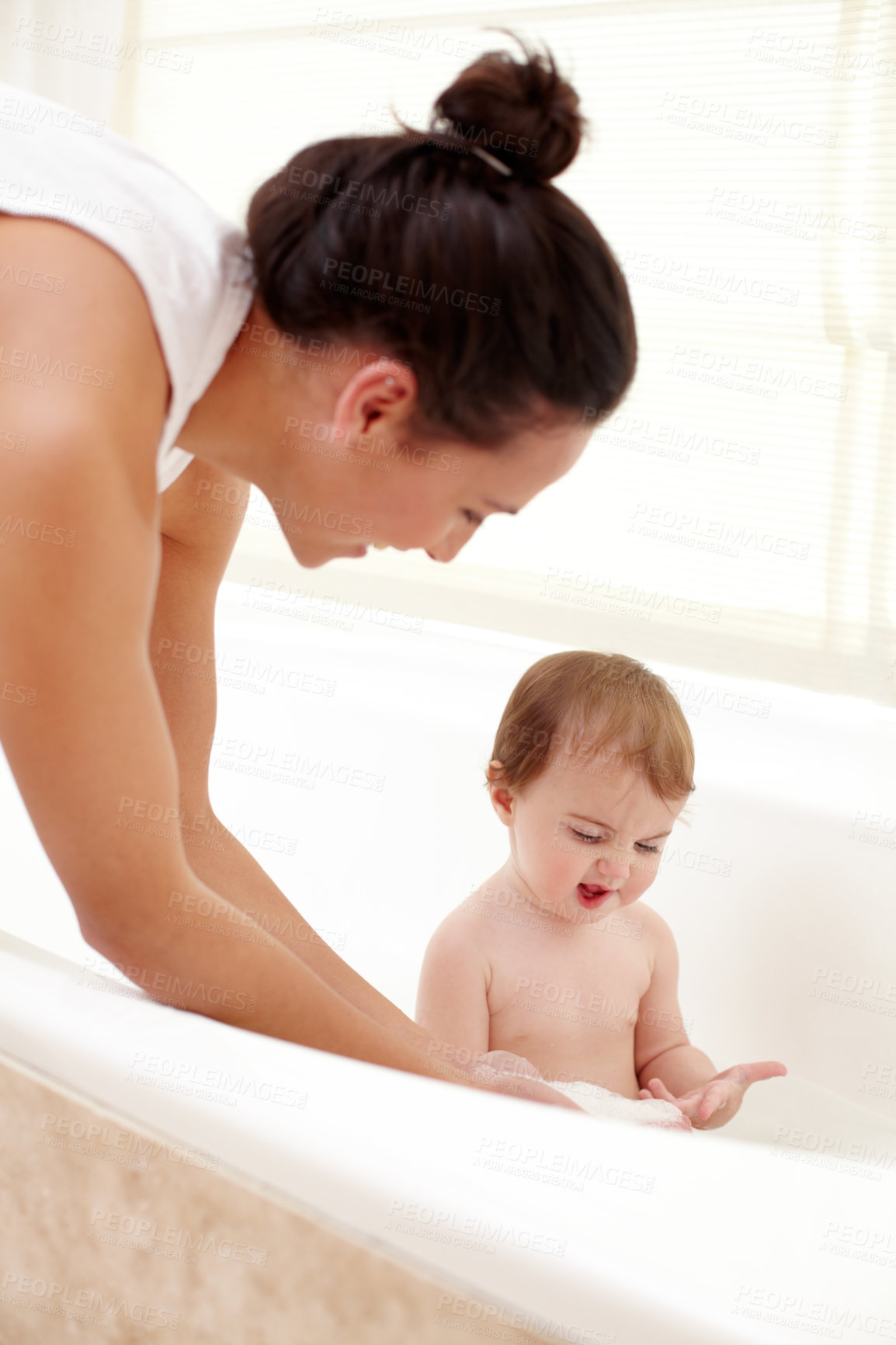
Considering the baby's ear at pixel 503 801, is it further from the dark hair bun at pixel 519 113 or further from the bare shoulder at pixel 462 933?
the dark hair bun at pixel 519 113

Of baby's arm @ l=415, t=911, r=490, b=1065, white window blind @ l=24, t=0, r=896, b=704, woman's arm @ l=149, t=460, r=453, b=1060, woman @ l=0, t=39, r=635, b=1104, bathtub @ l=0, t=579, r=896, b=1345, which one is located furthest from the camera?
white window blind @ l=24, t=0, r=896, b=704

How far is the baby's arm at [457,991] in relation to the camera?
1171 mm

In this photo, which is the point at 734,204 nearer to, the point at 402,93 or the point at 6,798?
the point at 402,93

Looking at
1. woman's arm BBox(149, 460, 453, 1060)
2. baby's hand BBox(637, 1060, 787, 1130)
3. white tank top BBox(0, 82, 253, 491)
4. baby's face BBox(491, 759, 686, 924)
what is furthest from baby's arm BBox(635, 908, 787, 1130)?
white tank top BBox(0, 82, 253, 491)

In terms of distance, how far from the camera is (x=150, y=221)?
69 cm

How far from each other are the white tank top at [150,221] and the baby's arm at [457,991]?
0.63 metres

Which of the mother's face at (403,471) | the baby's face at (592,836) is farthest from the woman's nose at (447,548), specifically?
the baby's face at (592,836)

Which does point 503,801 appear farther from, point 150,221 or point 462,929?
point 150,221

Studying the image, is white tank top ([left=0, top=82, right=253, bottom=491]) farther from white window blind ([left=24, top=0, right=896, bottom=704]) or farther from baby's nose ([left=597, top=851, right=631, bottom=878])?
white window blind ([left=24, top=0, right=896, bottom=704])

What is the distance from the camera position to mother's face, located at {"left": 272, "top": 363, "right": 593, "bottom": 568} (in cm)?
70

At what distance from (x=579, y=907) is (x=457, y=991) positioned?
0.48ft

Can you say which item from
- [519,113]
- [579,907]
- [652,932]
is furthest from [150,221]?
[652,932]

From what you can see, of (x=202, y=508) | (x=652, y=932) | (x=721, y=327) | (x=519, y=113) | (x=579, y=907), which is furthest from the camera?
(x=721, y=327)

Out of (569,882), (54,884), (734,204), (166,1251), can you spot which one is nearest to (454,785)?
(569,882)
